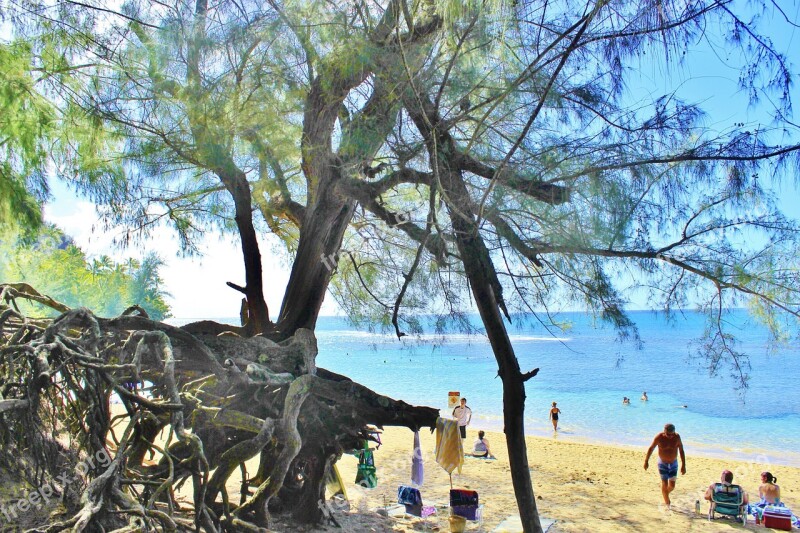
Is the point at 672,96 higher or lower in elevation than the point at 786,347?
higher

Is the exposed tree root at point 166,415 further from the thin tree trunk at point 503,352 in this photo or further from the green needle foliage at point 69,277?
the green needle foliage at point 69,277

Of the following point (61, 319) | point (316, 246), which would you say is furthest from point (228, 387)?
point (316, 246)

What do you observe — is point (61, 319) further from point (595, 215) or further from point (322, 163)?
point (595, 215)

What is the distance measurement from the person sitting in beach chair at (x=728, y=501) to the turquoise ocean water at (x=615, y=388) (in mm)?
1183

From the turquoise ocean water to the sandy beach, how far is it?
1.65m

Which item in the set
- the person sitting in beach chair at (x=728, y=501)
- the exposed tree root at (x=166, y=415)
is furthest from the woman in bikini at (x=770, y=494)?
the exposed tree root at (x=166, y=415)

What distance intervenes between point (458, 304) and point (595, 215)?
1782 mm

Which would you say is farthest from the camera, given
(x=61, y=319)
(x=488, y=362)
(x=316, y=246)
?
(x=488, y=362)

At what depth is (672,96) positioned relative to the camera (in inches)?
156

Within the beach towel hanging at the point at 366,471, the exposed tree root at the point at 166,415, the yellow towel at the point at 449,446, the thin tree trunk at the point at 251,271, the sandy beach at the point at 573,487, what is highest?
the thin tree trunk at the point at 251,271

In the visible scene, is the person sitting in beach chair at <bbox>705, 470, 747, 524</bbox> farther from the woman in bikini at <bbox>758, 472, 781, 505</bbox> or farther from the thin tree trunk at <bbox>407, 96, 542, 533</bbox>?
the thin tree trunk at <bbox>407, 96, 542, 533</bbox>

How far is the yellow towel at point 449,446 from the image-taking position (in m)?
6.09

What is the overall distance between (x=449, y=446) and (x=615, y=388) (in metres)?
22.5

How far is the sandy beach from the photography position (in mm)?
6938
